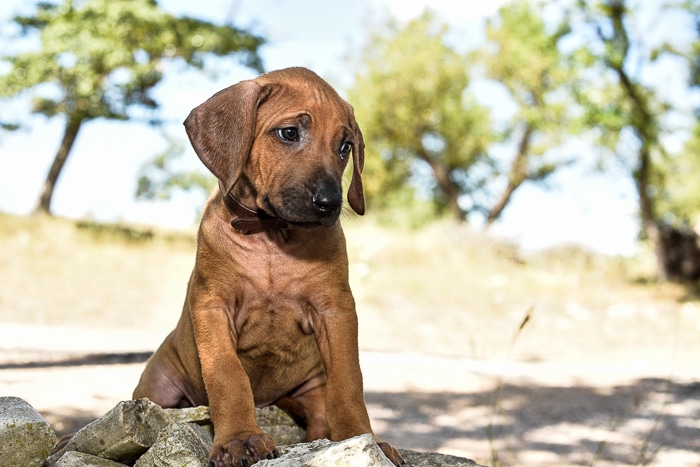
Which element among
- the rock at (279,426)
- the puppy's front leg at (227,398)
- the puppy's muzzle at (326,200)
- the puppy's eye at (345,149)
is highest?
the puppy's eye at (345,149)

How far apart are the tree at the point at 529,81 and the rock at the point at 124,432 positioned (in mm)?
19514

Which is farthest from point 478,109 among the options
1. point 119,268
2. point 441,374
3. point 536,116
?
point 441,374

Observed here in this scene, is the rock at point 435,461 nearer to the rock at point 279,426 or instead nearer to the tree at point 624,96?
the rock at point 279,426

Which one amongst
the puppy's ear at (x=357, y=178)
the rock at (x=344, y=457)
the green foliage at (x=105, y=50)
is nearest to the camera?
the rock at (x=344, y=457)

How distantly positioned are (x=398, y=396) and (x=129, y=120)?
1690 centimetres

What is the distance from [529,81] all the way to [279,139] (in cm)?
2933

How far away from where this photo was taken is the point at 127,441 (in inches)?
128

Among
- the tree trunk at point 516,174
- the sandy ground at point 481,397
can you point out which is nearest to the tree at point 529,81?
the tree trunk at point 516,174

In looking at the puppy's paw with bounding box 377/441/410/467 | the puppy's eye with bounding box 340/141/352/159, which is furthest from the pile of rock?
the puppy's eye with bounding box 340/141/352/159

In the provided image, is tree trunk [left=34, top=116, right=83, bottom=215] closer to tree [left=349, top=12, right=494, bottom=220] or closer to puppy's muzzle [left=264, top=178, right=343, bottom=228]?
tree [left=349, top=12, right=494, bottom=220]

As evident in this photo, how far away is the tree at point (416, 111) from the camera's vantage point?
105 ft

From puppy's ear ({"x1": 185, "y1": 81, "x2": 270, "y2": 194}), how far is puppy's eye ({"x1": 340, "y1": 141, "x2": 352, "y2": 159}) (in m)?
0.39

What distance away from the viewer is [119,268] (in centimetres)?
1677

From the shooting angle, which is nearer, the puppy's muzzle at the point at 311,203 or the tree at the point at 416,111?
the puppy's muzzle at the point at 311,203
